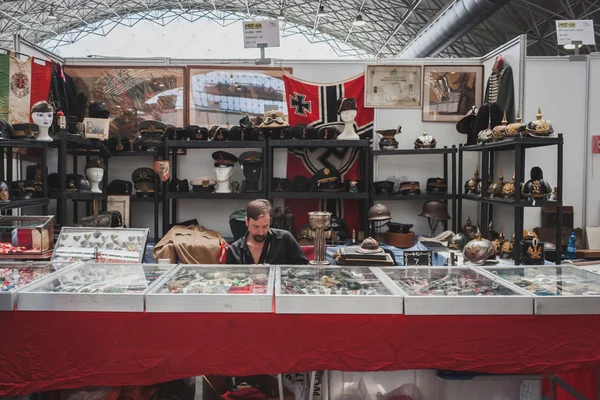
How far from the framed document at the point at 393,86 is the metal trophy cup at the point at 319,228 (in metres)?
3.25

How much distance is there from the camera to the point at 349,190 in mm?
5273

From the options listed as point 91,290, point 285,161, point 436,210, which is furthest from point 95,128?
point 436,210

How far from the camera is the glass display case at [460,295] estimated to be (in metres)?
2.10

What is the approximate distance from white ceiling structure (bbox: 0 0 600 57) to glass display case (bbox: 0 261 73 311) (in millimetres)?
8868

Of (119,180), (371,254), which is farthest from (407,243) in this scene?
(119,180)

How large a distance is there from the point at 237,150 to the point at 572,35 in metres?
4.06

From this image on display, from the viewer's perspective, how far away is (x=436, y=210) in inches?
211

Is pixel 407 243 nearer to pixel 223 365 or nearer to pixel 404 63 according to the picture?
pixel 404 63

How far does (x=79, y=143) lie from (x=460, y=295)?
4.15 metres

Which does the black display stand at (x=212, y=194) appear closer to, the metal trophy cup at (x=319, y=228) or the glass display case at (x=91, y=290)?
the metal trophy cup at (x=319, y=228)

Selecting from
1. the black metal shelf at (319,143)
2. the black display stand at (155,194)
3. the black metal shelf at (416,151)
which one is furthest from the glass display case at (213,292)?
the black metal shelf at (416,151)

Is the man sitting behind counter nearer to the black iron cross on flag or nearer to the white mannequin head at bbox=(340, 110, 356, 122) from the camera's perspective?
the white mannequin head at bbox=(340, 110, 356, 122)

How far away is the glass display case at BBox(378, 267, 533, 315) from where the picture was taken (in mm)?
2096

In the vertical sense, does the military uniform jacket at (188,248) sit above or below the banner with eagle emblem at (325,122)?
below
